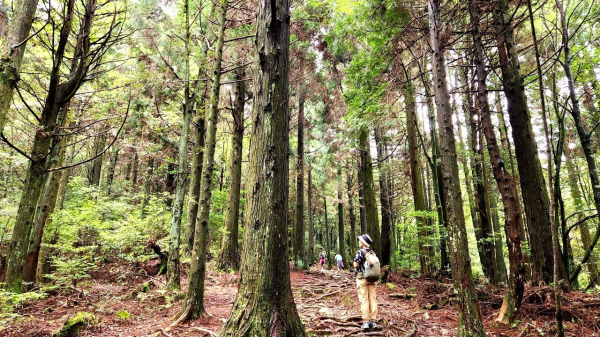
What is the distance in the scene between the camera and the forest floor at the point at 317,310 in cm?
455

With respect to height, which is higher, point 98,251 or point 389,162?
point 389,162

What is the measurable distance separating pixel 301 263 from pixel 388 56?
34.5 ft

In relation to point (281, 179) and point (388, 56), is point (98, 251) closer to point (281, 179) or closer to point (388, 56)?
point (281, 179)

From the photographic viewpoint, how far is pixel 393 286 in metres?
8.91

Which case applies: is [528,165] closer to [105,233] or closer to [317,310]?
[317,310]

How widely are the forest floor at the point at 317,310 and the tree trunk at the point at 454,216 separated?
3.76ft

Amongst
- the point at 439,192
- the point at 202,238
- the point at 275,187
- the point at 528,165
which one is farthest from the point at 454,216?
the point at 439,192

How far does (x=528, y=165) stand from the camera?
6020 mm

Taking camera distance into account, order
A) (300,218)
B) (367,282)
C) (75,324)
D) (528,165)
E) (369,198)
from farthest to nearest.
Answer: (300,218) < (369,198) < (528,165) < (367,282) < (75,324)

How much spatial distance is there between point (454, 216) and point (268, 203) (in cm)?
294

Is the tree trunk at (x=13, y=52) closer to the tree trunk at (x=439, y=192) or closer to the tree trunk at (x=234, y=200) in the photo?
the tree trunk at (x=234, y=200)

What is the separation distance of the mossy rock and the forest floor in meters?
0.11

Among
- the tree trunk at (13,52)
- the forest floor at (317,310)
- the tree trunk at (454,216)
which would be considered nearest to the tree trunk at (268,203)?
the forest floor at (317,310)

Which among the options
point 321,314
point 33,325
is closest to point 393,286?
point 321,314
